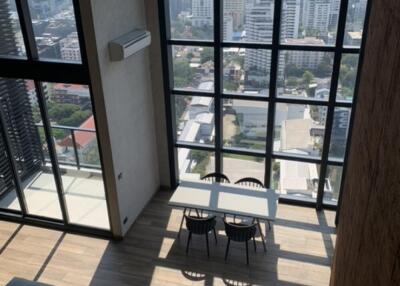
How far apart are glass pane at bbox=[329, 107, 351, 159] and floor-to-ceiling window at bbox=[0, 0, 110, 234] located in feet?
12.4

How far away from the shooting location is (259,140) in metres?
7.03

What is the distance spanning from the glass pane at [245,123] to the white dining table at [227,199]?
0.93m

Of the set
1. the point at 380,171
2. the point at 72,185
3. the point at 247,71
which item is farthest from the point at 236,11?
the point at 380,171

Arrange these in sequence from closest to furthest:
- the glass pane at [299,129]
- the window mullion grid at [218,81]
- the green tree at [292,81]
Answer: the window mullion grid at [218,81] < the green tree at [292,81] < the glass pane at [299,129]

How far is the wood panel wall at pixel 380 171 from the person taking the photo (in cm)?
83

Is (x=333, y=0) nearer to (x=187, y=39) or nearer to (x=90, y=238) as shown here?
(x=187, y=39)

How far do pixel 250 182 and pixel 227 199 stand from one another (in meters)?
0.89

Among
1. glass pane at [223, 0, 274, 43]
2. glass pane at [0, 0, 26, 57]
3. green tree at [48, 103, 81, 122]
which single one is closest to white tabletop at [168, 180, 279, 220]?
green tree at [48, 103, 81, 122]

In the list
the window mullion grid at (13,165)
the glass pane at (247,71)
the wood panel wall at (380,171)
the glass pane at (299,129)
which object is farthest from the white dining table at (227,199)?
the wood panel wall at (380,171)

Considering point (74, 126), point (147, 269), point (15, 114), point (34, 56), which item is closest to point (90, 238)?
point (147, 269)

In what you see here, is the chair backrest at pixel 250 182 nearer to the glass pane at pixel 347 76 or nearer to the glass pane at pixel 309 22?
the glass pane at pixel 347 76

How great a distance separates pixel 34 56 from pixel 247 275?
172 inches

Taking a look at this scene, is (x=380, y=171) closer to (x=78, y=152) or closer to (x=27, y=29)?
(x=27, y=29)

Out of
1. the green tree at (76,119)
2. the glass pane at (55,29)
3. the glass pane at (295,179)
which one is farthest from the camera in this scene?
the glass pane at (295,179)
